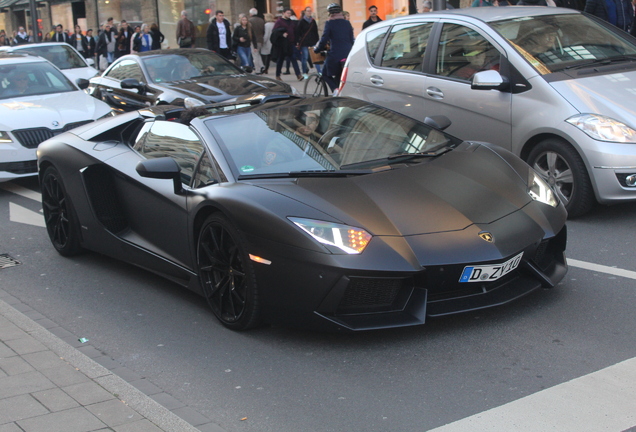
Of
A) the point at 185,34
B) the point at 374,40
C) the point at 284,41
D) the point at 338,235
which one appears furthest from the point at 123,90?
the point at 185,34

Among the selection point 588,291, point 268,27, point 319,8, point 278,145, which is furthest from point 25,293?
point 319,8

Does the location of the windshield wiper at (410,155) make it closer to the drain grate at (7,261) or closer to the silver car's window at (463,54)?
the silver car's window at (463,54)

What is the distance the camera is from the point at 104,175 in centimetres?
627

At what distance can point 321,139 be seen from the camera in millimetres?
5402

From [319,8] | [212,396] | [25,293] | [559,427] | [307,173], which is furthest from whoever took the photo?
[319,8]

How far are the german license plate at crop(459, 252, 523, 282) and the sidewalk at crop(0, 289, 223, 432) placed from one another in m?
1.55

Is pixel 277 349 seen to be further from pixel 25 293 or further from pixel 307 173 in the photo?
pixel 25 293

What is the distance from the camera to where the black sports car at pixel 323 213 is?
172 inches

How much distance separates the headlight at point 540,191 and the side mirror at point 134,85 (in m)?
8.33

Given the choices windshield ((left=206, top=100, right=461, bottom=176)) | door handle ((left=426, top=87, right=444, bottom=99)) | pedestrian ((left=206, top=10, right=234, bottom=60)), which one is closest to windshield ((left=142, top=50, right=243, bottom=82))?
door handle ((left=426, top=87, right=444, bottom=99))

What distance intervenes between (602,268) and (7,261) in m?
4.78

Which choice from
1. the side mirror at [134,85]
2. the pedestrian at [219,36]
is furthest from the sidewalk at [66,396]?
the pedestrian at [219,36]

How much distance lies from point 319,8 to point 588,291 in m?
22.5

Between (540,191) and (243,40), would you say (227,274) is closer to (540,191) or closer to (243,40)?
(540,191)
